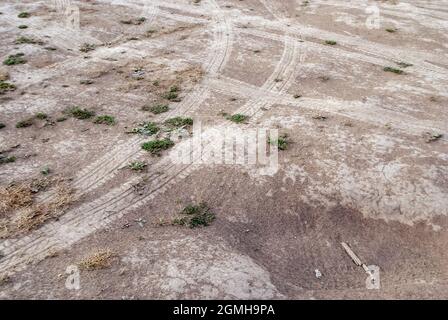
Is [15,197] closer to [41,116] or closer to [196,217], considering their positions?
[41,116]

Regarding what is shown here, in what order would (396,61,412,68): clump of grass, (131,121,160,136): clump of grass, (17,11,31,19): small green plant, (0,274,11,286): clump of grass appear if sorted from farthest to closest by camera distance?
(17,11,31,19): small green plant → (396,61,412,68): clump of grass → (131,121,160,136): clump of grass → (0,274,11,286): clump of grass

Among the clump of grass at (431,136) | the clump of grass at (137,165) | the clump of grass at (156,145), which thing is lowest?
the clump of grass at (137,165)

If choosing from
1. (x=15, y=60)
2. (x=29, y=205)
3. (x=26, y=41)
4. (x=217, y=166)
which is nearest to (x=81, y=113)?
(x=29, y=205)

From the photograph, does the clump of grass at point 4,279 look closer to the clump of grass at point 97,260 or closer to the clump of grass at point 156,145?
the clump of grass at point 97,260

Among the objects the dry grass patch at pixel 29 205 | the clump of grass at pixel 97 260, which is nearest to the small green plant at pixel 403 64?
the dry grass patch at pixel 29 205

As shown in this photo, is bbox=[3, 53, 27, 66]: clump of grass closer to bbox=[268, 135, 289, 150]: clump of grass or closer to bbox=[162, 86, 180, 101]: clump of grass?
bbox=[162, 86, 180, 101]: clump of grass

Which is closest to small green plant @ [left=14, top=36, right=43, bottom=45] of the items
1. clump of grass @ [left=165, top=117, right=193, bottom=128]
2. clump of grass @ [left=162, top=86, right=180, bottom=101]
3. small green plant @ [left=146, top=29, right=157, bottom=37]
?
small green plant @ [left=146, top=29, right=157, bottom=37]
